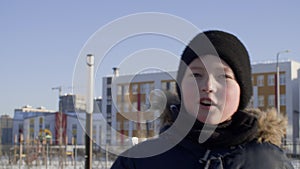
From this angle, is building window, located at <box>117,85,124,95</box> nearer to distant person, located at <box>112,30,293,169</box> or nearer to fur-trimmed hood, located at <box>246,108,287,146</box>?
distant person, located at <box>112,30,293,169</box>

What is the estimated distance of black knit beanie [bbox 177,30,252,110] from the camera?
173 centimetres

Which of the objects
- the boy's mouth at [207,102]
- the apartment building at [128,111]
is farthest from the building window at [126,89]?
the boy's mouth at [207,102]

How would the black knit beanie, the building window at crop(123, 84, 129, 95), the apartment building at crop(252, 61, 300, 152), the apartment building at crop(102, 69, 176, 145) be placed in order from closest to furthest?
the black knit beanie, the apartment building at crop(102, 69, 176, 145), the building window at crop(123, 84, 129, 95), the apartment building at crop(252, 61, 300, 152)

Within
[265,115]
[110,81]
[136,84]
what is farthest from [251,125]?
[110,81]

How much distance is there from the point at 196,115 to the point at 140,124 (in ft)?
2.53

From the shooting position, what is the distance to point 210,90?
1.63m

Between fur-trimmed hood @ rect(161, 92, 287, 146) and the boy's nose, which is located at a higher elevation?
the boy's nose

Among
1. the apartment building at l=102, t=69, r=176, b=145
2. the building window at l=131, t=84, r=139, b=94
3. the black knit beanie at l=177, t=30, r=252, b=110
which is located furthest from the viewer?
the building window at l=131, t=84, r=139, b=94

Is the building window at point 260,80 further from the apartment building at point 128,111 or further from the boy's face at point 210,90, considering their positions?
the boy's face at point 210,90

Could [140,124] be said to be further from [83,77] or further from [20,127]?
[20,127]

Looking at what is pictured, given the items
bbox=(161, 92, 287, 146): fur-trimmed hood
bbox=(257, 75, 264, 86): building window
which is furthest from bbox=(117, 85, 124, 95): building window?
bbox=(257, 75, 264, 86): building window

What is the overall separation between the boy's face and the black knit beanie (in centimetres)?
2

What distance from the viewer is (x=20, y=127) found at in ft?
215

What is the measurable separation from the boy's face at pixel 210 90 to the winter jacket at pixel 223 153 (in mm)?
45
